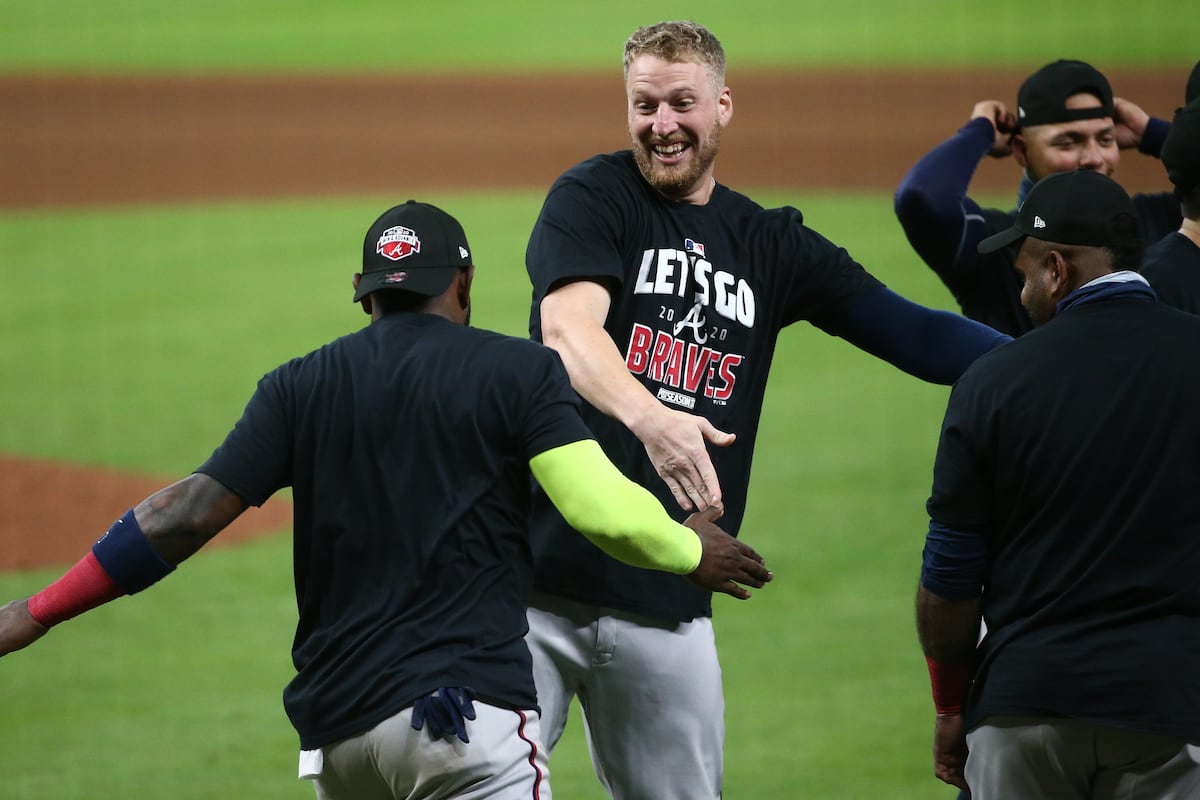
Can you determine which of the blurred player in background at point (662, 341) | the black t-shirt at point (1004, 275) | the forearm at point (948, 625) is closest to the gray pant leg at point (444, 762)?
the blurred player in background at point (662, 341)

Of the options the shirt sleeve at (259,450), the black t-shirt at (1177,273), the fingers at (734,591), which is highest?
the black t-shirt at (1177,273)

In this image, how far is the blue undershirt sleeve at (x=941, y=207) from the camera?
4.71 meters

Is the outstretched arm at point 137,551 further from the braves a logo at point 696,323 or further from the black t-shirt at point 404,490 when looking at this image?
the braves a logo at point 696,323

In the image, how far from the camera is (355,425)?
10.3 ft

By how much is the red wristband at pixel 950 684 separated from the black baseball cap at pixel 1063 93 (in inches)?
80.5

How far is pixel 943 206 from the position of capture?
185 inches

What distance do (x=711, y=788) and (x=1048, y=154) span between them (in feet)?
7.21

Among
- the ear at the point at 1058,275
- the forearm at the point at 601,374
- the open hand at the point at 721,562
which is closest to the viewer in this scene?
the ear at the point at 1058,275

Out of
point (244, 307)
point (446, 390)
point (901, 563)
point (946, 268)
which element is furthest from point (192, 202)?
point (446, 390)

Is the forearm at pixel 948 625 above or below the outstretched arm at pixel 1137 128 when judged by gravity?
below

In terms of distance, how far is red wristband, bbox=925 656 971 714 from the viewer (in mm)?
3354

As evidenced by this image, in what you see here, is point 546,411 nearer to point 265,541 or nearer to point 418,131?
point 265,541

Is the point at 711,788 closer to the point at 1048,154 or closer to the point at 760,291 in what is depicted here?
the point at 760,291

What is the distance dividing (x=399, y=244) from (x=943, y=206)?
2025mm
